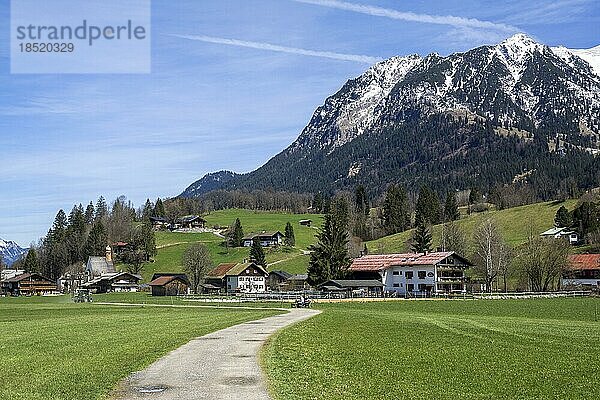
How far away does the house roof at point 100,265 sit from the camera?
575 feet

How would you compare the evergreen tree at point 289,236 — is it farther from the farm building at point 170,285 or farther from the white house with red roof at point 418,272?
the white house with red roof at point 418,272

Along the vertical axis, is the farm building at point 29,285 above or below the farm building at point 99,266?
below

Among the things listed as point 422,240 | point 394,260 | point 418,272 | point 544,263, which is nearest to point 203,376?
point 544,263

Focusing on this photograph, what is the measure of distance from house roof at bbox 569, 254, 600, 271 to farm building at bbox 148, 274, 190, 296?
74.4m

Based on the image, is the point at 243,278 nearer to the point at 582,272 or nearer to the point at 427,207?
the point at 427,207

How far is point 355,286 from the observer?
400ft

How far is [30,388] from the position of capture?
17812 millimetres

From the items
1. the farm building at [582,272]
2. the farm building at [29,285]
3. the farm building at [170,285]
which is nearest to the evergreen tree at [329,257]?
the farm building at [170,285]

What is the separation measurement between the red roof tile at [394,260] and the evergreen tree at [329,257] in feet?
19.6

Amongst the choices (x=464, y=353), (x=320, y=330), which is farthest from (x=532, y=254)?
(x=464, y=353)

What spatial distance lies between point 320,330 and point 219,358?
13.9 meters

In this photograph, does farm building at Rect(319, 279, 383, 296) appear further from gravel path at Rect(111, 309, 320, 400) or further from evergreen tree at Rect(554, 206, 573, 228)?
gravel path at Rect(111, 309, 320, 400)

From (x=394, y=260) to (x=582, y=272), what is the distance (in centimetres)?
3321

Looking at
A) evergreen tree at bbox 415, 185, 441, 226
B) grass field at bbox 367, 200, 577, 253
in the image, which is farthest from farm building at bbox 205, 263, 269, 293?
evergreen tree at bbox 415, 185, 441, 226
